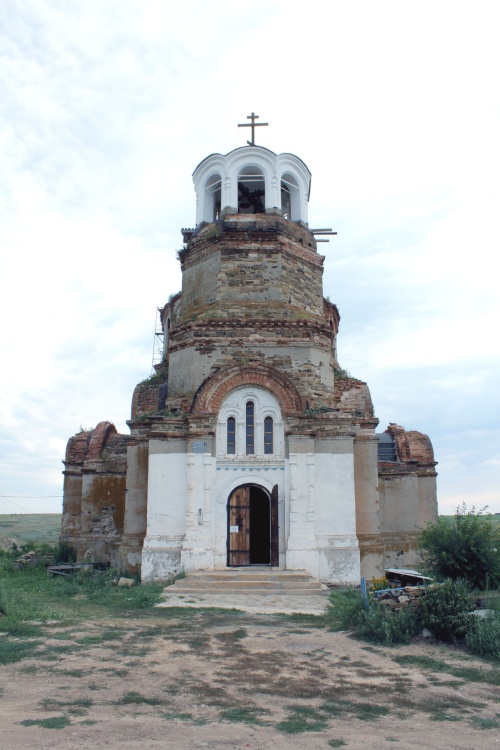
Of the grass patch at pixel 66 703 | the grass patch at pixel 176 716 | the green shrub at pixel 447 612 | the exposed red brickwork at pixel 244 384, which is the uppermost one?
the exposed red brickwork at pixel 244 384

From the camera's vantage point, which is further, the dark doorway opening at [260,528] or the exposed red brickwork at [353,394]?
the exposed red brickwork at [353,394]

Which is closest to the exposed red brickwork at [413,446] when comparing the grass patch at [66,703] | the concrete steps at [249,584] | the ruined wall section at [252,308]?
the ruined wall section at [252,308]

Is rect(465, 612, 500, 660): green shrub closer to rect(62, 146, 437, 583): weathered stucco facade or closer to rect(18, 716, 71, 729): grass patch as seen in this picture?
rect(18, 716, 71, 729): grass patch

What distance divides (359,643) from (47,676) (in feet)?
15.4

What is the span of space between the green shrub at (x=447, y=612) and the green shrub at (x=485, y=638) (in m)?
0.14

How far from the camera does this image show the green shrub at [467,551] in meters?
11.7

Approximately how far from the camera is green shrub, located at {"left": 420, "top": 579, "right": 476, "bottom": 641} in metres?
9.16

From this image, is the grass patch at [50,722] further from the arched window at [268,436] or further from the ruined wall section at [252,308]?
the ruined wall section at [252,308]

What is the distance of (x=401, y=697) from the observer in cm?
691

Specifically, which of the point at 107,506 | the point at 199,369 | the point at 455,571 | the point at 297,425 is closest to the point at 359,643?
the point at 455,571

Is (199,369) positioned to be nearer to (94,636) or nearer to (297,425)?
(297,425)

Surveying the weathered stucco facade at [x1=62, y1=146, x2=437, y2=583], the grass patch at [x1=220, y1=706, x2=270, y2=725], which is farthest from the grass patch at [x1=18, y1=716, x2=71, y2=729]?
the weathered stucco facade at [x1=62, y1=146, x2=437, y2=583]

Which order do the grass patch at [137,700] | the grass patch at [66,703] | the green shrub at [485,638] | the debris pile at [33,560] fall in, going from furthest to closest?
the debris pile at [33,560]
the green shrub at [485,638]
the grass patch at [137,700]
the grass patch at [66,703]

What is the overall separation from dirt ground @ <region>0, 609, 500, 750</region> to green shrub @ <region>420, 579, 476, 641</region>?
0.30 meters
